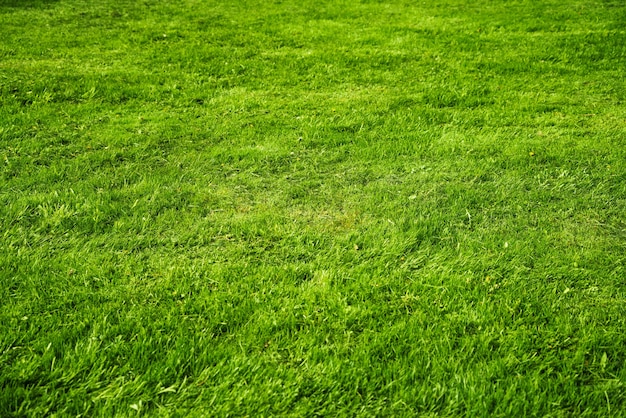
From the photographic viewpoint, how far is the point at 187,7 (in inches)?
428

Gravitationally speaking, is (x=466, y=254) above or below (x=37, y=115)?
below

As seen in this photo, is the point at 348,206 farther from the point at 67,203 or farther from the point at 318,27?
the point at 318,27

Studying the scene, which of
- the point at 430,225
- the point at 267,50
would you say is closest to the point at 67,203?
the point at 430,225

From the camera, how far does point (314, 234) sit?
3.87 meters

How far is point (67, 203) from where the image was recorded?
413 centimetres

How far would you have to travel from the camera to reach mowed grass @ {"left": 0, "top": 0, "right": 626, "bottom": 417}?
8.83ft

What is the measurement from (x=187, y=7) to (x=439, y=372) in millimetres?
9941

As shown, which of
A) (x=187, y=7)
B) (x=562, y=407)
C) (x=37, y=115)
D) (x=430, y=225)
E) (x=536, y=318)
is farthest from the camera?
(x=187, y=7)

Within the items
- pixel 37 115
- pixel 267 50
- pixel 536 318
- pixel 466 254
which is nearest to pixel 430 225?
pixel 466 254

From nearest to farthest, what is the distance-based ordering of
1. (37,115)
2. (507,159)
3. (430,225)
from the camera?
→ (430,225)
(507,159)
(37,115)

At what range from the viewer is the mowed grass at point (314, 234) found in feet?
8.83

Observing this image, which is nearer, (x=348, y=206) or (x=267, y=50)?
(x=348, y=206)

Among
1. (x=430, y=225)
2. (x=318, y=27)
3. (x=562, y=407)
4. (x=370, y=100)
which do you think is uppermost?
(x=318, y=27)

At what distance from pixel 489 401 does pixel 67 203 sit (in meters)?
3.23
